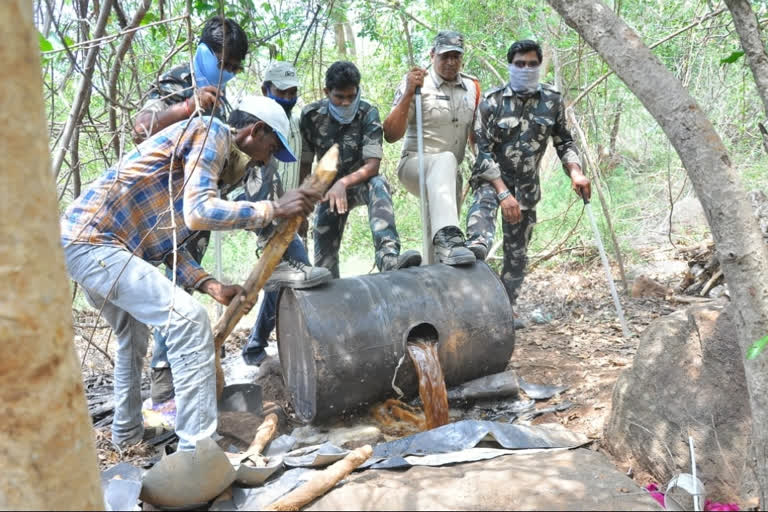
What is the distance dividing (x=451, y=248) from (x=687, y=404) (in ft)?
7.60

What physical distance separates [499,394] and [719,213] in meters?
2.79

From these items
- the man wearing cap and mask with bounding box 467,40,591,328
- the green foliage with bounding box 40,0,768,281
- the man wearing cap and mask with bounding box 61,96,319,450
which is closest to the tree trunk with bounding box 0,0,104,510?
the man wearing cap and mask with bounding box 61,96,319,450

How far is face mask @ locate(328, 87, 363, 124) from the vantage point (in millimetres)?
5707

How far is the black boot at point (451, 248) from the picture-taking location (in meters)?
5.29

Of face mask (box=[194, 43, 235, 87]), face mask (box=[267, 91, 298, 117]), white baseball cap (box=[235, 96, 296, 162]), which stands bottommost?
white baseball cap (box=[235, 96, 296, 162])

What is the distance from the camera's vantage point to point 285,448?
4.32 m

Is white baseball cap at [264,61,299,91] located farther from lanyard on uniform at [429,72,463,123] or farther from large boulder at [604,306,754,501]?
large boulder at [604,306,754,501]

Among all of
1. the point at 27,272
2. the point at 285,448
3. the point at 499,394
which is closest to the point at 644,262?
the point at 499,394

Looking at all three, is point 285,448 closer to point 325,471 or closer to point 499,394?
point 325,471

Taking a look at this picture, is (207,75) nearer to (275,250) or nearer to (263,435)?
(275,250)

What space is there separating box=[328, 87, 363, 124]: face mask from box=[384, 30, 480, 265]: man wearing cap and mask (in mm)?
423

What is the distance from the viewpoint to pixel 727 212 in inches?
104

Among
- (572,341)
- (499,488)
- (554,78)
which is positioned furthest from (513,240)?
(554,78)

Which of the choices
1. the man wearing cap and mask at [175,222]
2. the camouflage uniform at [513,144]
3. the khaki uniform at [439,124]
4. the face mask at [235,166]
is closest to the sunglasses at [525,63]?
the camouflage uniform at [513,144]
